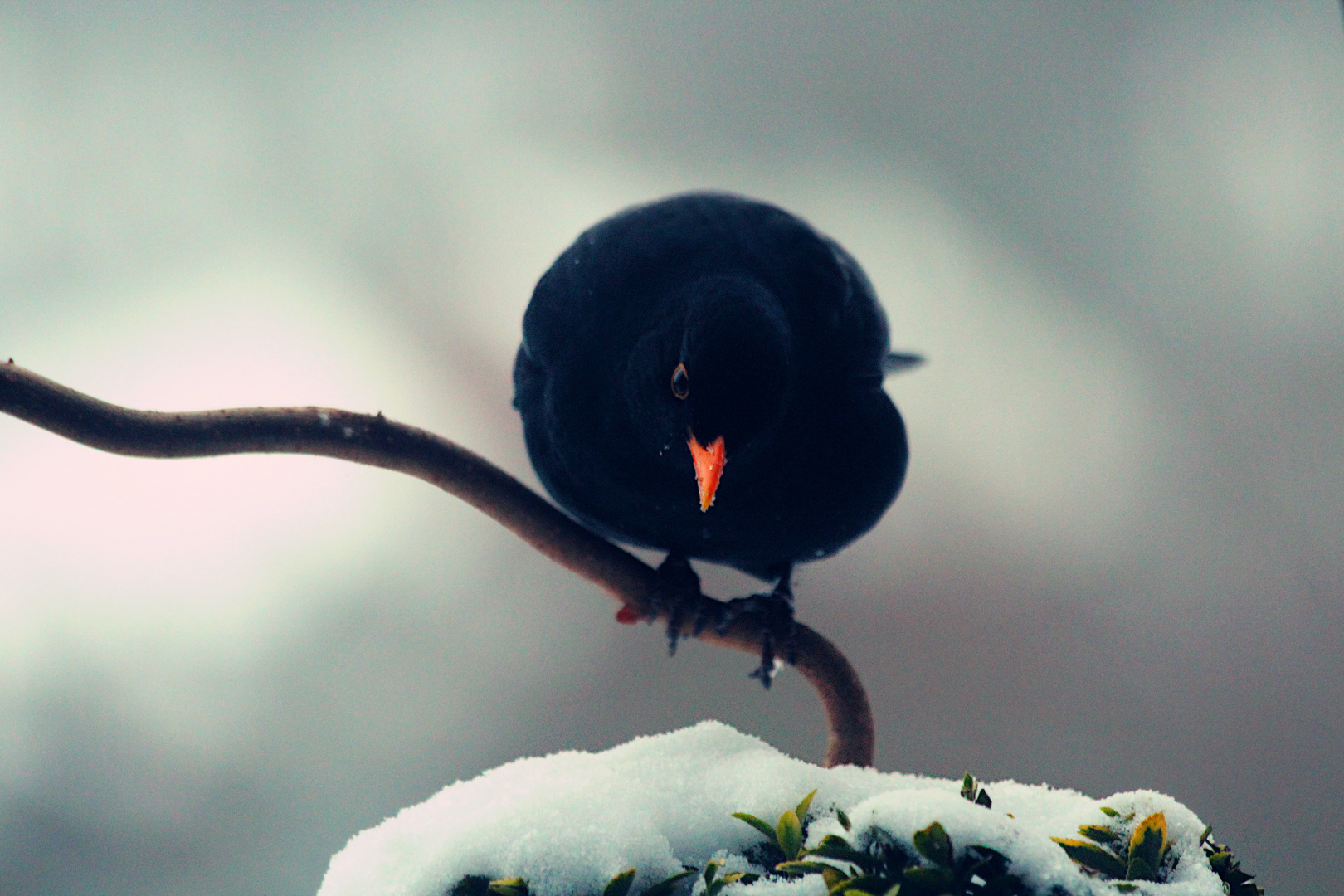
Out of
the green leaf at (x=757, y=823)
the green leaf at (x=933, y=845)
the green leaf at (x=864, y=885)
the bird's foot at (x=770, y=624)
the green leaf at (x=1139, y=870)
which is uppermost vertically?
the bird's foot at (x=770, y=624)

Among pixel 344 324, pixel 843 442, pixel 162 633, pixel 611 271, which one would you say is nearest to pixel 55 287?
pixel 344 324

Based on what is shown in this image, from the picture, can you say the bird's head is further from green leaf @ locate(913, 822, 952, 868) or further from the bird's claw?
green leaf @ locate(913, 822, 952, 868)

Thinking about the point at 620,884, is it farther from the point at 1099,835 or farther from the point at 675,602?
the point at 675,602

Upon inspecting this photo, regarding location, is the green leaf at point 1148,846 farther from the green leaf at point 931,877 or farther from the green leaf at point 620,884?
the green leaf at point 620,884

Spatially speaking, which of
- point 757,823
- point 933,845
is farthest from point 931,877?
point 757,823

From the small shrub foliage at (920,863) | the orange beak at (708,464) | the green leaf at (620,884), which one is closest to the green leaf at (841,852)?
the small shrub foliage at (920,863)

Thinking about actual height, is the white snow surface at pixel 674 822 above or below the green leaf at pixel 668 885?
above
